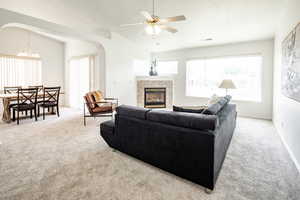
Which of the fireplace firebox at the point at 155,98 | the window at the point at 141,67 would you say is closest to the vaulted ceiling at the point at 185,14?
the window at the point at 141,67

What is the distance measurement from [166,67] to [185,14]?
3.79 metres

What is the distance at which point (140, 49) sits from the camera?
6.92 meters

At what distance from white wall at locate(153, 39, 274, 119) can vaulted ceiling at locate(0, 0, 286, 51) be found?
38 cm

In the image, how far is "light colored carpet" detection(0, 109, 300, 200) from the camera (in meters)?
1.68

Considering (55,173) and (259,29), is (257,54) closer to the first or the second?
(259,29)

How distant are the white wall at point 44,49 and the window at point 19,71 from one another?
0.21m

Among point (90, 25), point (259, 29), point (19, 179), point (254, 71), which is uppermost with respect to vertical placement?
point (90, 25)

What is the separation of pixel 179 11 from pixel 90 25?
3.11 meters

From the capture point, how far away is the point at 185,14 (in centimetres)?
379

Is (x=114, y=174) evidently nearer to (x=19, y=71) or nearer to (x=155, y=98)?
(x=155, y=98)

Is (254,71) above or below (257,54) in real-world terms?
below

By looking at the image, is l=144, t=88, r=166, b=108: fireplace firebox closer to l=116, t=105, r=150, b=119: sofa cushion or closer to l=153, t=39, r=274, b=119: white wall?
l=153, t=39, r=274, b=119: white wall

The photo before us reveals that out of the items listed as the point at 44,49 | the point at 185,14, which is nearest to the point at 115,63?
the point at 185,14

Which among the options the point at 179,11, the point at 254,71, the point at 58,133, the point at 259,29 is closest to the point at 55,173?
the point at 58,133
